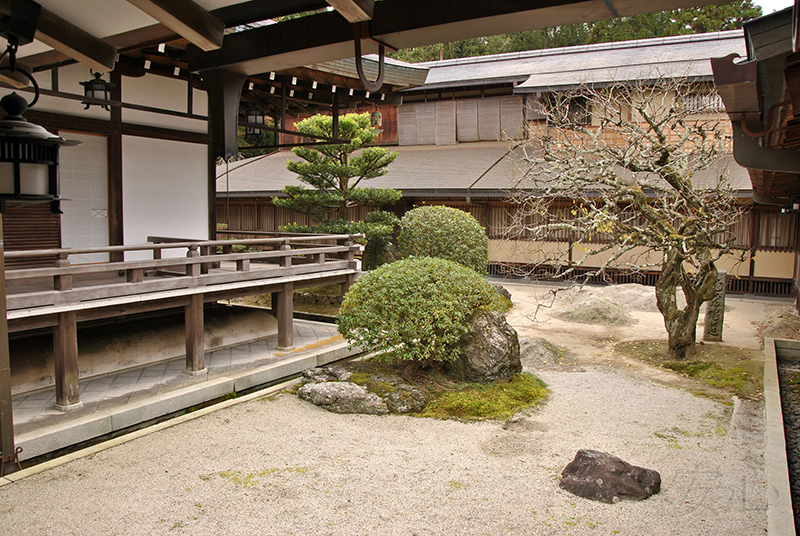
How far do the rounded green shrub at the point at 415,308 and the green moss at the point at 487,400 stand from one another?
0.59 m

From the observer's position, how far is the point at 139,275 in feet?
23.5

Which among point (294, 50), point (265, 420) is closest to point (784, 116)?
point (294, 50)

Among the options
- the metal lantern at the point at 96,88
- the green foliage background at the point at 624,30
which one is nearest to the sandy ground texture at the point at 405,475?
the metal lantern at the point at 96,88

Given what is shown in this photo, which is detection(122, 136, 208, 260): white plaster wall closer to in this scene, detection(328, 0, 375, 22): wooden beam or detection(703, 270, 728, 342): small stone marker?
detection(328, 0, 375, 22): wooden beam

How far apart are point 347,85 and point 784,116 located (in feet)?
26.8

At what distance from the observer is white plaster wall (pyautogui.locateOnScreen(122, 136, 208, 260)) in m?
9.46

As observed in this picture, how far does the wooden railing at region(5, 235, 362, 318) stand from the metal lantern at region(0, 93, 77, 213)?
9.73 feet

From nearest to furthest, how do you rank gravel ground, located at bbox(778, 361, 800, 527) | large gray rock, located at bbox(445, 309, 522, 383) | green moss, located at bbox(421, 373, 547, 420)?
gravel ground, located at bbox(778, 361, 800, 527), green moss, located at bbox(421, 373, 547, 420), large gray rock, located at bbox(445, 309, 522, 383)

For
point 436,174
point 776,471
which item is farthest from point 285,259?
point 436,174

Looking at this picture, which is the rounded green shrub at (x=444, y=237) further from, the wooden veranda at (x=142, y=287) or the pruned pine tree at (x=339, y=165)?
the wooden veranda at (x=142, y=287)

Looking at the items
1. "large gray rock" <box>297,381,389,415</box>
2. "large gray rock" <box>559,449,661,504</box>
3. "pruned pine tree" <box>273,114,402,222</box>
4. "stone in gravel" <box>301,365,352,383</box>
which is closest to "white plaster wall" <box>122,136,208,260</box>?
"pruned pine tree" <box>273,114,402,222</box>

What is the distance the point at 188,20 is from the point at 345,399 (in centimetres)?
496

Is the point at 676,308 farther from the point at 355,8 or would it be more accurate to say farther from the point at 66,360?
the point at 66,360

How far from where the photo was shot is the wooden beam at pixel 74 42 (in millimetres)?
3648
